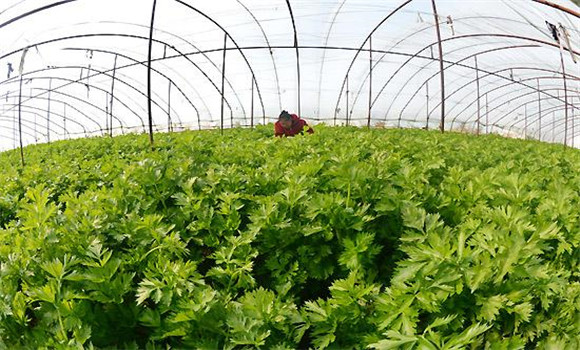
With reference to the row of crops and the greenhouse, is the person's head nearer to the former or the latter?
the greenhouse

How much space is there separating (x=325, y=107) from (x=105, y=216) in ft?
74.7

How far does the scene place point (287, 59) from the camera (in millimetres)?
19688

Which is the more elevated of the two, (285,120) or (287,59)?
(287,59)

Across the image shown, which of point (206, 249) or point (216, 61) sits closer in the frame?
point (206, 249)

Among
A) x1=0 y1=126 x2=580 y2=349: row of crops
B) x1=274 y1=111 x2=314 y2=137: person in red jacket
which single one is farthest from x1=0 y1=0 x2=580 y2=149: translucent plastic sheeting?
x1=0 y1=126 x2=580 y2=349: row of crops

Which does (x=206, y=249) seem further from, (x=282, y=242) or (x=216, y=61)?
(x=216, y=61)

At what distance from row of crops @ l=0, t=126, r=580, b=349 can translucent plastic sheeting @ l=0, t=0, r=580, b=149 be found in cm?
653

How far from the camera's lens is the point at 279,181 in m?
2.53

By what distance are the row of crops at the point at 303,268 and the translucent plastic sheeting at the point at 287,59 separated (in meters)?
6.53

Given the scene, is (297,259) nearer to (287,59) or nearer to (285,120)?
(285,120)

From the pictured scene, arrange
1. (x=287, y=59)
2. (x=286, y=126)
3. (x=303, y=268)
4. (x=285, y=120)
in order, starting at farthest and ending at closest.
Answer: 1. (x=287, y=59)
2. (x=286, y=126)
3. (x=285, y=120)
4. (x=303, y=268)

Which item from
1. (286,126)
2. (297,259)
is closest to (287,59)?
(286,126)

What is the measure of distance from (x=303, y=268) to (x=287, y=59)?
18.7 metres

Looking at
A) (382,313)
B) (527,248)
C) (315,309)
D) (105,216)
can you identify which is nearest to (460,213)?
(527,248)
